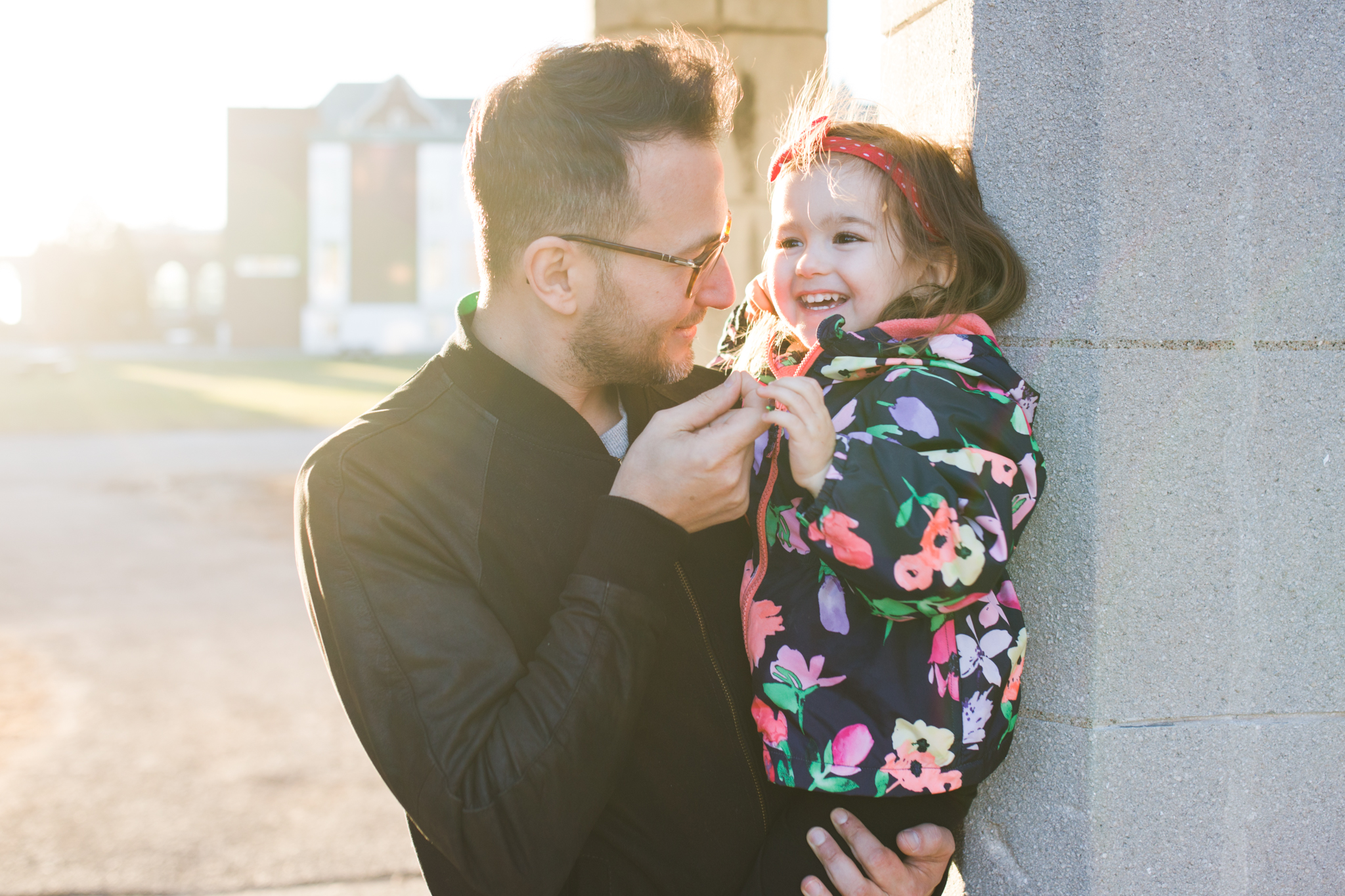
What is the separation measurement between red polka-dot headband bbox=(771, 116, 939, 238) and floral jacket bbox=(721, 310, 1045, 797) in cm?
22

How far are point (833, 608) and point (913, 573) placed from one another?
0.74 feet

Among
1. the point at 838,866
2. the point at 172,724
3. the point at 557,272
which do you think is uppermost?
the point at 557,272

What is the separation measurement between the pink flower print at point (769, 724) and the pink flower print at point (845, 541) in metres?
0.34

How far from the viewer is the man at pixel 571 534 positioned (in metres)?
1.60

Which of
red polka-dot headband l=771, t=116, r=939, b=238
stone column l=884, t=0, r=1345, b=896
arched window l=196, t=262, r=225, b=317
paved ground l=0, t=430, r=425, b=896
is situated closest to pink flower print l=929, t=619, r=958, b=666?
stone column l=884, t=0, r=1345, b=896

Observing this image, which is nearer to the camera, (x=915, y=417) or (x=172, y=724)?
(x=915, y=417)

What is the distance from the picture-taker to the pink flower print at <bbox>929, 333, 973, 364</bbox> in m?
1.73

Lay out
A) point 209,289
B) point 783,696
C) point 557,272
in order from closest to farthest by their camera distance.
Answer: point 783,696
point 557,272
point 209,289

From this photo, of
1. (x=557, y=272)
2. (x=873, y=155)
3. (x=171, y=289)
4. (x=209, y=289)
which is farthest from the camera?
(x=171, y=289)

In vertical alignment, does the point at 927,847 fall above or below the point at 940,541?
below

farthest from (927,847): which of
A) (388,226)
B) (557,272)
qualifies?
(388,226)

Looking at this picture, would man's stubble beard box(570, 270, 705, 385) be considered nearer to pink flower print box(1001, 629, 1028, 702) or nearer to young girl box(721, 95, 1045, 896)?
young girl box(721, 95, 1045, 896)

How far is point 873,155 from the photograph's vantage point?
1927 millimetres

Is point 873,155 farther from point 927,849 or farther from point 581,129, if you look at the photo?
point 927,849
